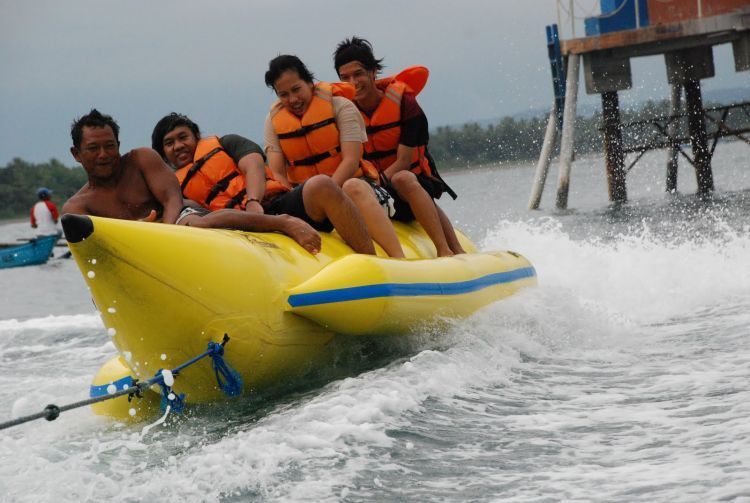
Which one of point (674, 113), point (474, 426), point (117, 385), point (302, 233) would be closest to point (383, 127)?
point (302, 233)

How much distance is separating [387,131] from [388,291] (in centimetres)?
142

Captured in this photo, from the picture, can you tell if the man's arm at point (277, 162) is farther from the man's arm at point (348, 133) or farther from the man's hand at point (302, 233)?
the man's hand at point (302, 233)

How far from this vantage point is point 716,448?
2.45m

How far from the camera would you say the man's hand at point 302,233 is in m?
3.43

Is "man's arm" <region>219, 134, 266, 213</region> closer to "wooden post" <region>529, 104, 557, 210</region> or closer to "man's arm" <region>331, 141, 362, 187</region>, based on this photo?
Answer: "man's arm" <region>331, 141, 362, 187</region>

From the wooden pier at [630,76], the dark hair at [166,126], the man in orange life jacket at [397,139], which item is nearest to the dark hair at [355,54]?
the man in orange life jacket at [397,139]

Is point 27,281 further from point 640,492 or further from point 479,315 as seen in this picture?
point 640,492

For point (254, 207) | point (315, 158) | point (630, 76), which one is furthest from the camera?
point (630, 76)

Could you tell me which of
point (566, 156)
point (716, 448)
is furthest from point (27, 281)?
point (716, 448)

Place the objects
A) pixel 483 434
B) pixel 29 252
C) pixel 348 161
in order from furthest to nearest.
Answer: pixel 29 252 → pixel 348 161 → pixel 483 434

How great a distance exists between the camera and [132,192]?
343cm

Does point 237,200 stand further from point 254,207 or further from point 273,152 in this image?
point 273,152

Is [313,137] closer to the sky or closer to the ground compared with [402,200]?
closer to the sky

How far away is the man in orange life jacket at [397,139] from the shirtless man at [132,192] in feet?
3.22
